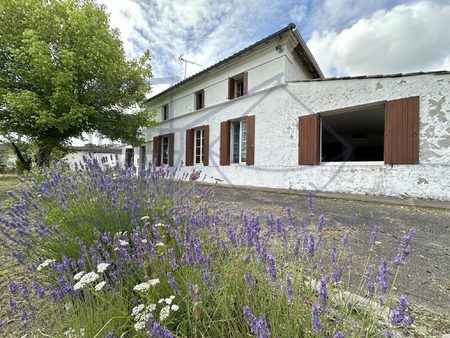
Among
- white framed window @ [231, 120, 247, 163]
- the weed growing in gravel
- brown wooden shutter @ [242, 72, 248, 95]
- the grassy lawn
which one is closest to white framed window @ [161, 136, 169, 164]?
white framed window @ [231, 120, 247, 163]

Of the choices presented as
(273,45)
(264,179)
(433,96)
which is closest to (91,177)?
(264,179)

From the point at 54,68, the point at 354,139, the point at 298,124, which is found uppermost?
the point at 54,68

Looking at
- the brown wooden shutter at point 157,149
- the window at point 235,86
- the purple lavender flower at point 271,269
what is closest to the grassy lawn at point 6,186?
the brown wooden shutter at point 157,149

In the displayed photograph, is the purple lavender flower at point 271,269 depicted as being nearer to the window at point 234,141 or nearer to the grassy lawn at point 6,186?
the grassy lawn at point 6,186

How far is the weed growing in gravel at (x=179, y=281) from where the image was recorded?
1030 mm

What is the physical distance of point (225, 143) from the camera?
9.25m

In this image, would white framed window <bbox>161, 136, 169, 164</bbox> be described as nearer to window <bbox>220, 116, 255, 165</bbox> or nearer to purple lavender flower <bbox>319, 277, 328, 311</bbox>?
window <bbox>220, 116, 255, 165</bbox>

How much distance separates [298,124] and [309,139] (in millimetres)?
677

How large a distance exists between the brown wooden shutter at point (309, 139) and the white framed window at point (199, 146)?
4.84 metres

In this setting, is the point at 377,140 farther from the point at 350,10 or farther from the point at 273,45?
the point at 273,45

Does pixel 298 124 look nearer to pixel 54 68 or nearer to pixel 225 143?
pixel 225 143

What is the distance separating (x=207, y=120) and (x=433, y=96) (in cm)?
754

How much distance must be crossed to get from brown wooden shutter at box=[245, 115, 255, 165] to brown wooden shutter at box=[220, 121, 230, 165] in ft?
3.17

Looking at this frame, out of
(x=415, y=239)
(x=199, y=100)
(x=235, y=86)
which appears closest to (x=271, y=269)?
(x=415, y=239)
